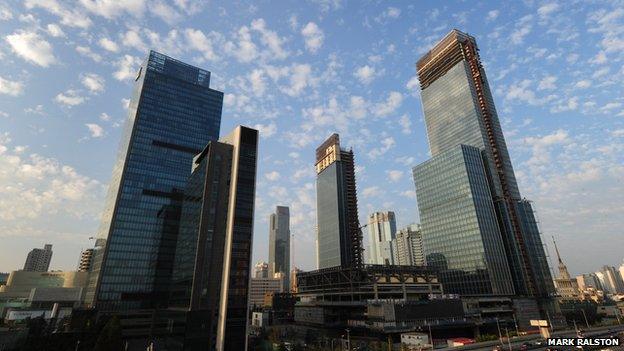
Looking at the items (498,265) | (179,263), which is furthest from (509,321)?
(179,263)

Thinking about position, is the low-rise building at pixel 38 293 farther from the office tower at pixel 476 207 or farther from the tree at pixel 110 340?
the office tower at pixel 476 207

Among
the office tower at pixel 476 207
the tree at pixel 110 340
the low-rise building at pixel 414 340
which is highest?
the office tower at pixel 476 207

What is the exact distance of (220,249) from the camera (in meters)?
90.6

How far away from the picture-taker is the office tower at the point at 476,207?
5994 inches

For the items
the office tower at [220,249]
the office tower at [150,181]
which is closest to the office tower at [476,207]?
the office tower at [220,249]

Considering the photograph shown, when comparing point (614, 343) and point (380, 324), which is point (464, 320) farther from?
point (614, 343)

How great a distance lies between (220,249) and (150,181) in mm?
67700

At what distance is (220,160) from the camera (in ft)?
327

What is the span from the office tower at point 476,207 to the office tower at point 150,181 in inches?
4546

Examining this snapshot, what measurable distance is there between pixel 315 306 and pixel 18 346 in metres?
111

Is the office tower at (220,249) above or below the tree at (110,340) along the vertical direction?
above

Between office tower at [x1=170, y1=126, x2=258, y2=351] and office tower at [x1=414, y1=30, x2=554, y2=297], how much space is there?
10912 cm

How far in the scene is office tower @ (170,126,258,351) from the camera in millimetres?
82250

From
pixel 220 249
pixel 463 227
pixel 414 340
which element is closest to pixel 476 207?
pixel 463 227
